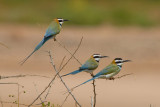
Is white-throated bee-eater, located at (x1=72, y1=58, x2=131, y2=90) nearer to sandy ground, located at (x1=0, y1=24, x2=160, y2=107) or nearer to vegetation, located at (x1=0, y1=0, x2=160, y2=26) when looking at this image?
sandy ground, located at (x1=0, y1=24, x2=160, y2=107)

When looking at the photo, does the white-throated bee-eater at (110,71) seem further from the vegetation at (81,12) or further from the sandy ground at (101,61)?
the vegetation at (81,12)

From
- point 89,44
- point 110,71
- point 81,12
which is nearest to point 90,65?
point 110,71

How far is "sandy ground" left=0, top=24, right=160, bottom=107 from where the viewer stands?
51.6 feet

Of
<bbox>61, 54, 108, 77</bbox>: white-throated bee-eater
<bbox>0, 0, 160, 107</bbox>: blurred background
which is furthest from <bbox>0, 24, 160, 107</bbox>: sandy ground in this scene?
<bbox>61, 54, 108, 77</bbox>: white-throated bee-eater

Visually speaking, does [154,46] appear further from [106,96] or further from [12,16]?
[12,16]

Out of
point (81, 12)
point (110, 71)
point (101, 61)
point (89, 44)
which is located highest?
point (81, 12)

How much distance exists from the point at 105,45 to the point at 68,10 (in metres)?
5.65

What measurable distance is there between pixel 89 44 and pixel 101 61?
2450 millimetres

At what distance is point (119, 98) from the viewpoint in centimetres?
1602

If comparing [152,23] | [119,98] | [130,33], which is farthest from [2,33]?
[119,98]

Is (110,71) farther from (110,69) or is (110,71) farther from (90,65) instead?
(90,65)

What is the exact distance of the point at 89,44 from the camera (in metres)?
22.1

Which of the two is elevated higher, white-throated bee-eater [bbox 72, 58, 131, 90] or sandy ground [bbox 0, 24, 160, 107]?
sandy ground [bbox 0, 24, 160, 107]

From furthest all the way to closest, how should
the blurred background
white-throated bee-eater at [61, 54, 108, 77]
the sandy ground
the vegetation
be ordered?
the vegetation < the blurred background < the sandy ground < white-throated bee-eater at [61, 54, 108, 77]
